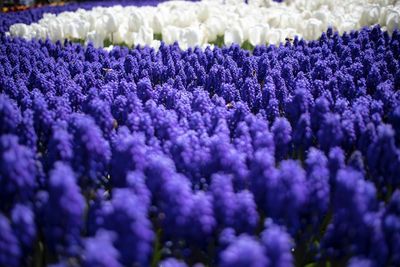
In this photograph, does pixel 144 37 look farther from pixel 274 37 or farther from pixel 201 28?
pixel 274 37

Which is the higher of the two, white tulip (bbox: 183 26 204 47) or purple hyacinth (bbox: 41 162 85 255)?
white tulip (bbox: 183 26 204 47)

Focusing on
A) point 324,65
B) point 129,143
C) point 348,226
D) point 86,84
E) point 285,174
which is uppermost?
point 324,65

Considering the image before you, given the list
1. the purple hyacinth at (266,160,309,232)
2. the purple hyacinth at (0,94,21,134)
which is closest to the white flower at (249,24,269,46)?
the purple hyacinth at (0,94,21,134)

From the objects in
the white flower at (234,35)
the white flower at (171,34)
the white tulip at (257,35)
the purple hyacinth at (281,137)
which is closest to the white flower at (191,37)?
the white flower at (171,34)

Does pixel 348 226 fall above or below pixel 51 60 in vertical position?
below

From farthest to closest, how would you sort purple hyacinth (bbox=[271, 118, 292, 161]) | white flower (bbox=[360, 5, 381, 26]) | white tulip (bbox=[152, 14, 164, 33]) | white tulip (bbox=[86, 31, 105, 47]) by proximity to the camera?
white tulip (bbox=[152, 14, 164, 33]) < white flower (bbox=[360, 5, 381, 26]) < white tulip (bbox=[86, 31, 105, 47]) < purple hyacinth (bbox=[271, 118, 292, 161])

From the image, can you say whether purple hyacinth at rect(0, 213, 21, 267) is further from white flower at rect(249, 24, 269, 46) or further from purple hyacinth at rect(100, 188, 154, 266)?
white flower at rect(249, 24, 269, 46)

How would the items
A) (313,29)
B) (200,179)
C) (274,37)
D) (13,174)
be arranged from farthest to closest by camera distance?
1. (313,29)
2. (274,37)
3. (200,179)
4. (13,174)

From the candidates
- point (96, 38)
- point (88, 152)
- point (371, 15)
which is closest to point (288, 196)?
point (88, 152)

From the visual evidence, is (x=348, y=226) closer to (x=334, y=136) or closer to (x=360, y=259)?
(x=360, y=259)

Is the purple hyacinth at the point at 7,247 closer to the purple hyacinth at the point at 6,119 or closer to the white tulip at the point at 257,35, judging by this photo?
the purple hyacinth at the point at 6,119

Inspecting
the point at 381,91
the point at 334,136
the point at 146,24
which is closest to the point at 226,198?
the point at 334,136
